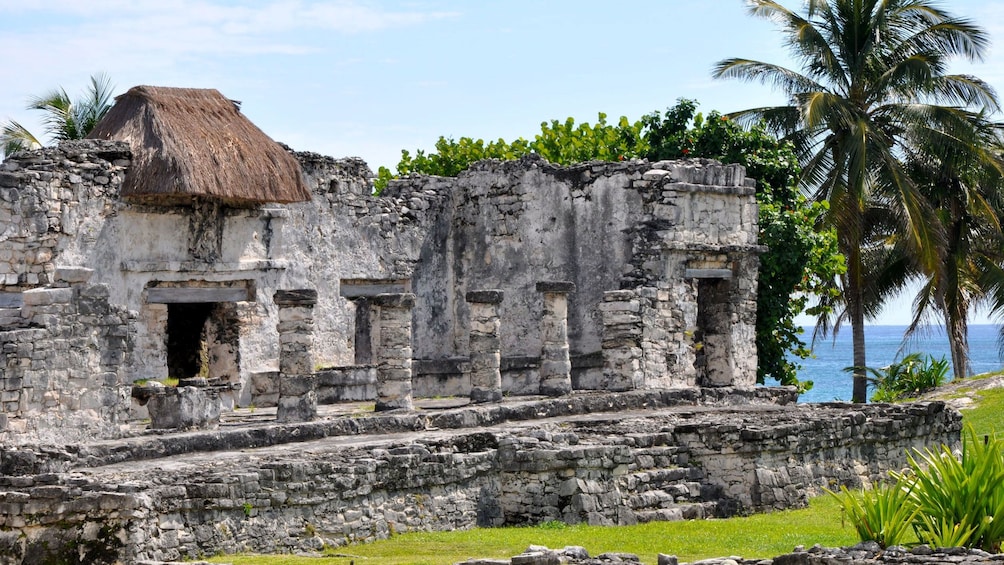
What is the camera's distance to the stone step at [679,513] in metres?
12.7

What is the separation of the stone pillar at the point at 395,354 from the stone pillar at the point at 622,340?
3402 mm

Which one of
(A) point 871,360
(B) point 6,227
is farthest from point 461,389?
(A) point 871,360

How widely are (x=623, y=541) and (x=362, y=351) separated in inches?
398

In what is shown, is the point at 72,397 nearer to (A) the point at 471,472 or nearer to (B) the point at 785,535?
(A) the point at 471,472

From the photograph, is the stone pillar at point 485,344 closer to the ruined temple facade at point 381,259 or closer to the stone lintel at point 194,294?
the ruined temple facade at point 381,259

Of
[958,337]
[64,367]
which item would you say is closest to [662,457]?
[64,367]

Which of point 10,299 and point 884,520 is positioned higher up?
point 10,299

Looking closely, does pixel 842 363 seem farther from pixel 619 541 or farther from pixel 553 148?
pixel 619 541

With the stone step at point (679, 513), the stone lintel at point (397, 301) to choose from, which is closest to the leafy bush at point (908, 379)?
the stone lintel at point (397, 301)

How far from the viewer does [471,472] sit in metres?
12.5

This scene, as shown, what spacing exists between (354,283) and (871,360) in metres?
92.4

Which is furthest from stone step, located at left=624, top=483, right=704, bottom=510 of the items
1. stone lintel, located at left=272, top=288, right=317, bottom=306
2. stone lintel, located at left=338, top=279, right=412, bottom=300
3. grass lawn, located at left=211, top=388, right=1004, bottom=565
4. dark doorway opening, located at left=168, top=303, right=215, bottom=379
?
dark doorway opening, located at left=168, top=303, right=215, bottom=379

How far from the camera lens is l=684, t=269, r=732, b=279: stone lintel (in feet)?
62.7

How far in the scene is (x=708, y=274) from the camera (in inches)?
766
